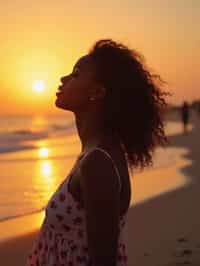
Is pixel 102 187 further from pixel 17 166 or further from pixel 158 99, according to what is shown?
pixel 17 166

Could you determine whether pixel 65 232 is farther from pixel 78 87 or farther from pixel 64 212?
pixel 78 87

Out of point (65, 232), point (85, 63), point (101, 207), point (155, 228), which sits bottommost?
point (155, 228)

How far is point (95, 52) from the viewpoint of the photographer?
2406mm

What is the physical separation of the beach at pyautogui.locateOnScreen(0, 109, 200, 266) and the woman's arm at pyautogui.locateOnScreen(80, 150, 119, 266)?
437 centimetres

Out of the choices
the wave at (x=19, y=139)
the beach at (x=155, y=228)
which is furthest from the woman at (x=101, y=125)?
the wave at (x=19, y=139)

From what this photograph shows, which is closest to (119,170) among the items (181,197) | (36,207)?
(36,207)

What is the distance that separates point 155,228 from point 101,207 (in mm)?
6351

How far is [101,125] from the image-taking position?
7.63 ft

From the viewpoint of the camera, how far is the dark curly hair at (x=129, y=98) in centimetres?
230

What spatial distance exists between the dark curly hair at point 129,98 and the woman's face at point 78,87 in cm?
4

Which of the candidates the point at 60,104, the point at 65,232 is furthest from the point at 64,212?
the point at 60,104

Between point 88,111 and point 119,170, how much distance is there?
314 mm

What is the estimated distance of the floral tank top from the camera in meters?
2.29

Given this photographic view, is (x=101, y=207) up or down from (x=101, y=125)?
down
